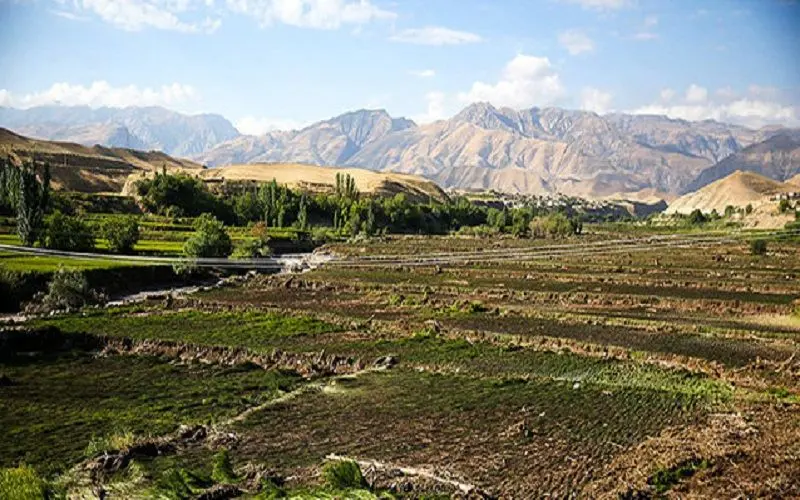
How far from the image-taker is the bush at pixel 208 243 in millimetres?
59469

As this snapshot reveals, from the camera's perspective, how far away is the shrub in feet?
42.3

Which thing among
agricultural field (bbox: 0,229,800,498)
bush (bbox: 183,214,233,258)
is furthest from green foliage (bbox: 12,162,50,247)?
agricultural field (bbox: 0,229,800,498)

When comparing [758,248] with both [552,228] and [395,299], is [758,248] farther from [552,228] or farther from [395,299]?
[395,299]

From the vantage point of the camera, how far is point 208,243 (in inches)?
2440

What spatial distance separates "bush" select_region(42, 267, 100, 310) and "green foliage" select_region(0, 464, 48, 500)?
29.7 meters

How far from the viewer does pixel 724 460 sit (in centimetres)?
1568

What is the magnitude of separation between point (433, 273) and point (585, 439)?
44912 mm

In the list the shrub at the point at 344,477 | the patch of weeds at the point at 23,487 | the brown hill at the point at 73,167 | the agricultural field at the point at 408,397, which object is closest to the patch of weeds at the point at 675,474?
the agricultural field at the point at 408,397

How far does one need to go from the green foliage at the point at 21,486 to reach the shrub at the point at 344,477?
510cm

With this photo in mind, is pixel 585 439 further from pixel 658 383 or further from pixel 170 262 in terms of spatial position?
pixel 170 262

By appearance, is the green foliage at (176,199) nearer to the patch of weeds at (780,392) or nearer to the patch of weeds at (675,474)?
the patch of weeds at (780,392)

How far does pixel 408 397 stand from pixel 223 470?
867cm

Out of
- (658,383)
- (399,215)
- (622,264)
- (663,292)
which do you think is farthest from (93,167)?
(658,383)

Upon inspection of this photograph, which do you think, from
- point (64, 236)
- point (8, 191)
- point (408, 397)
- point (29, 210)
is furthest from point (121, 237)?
point (408, 397)
